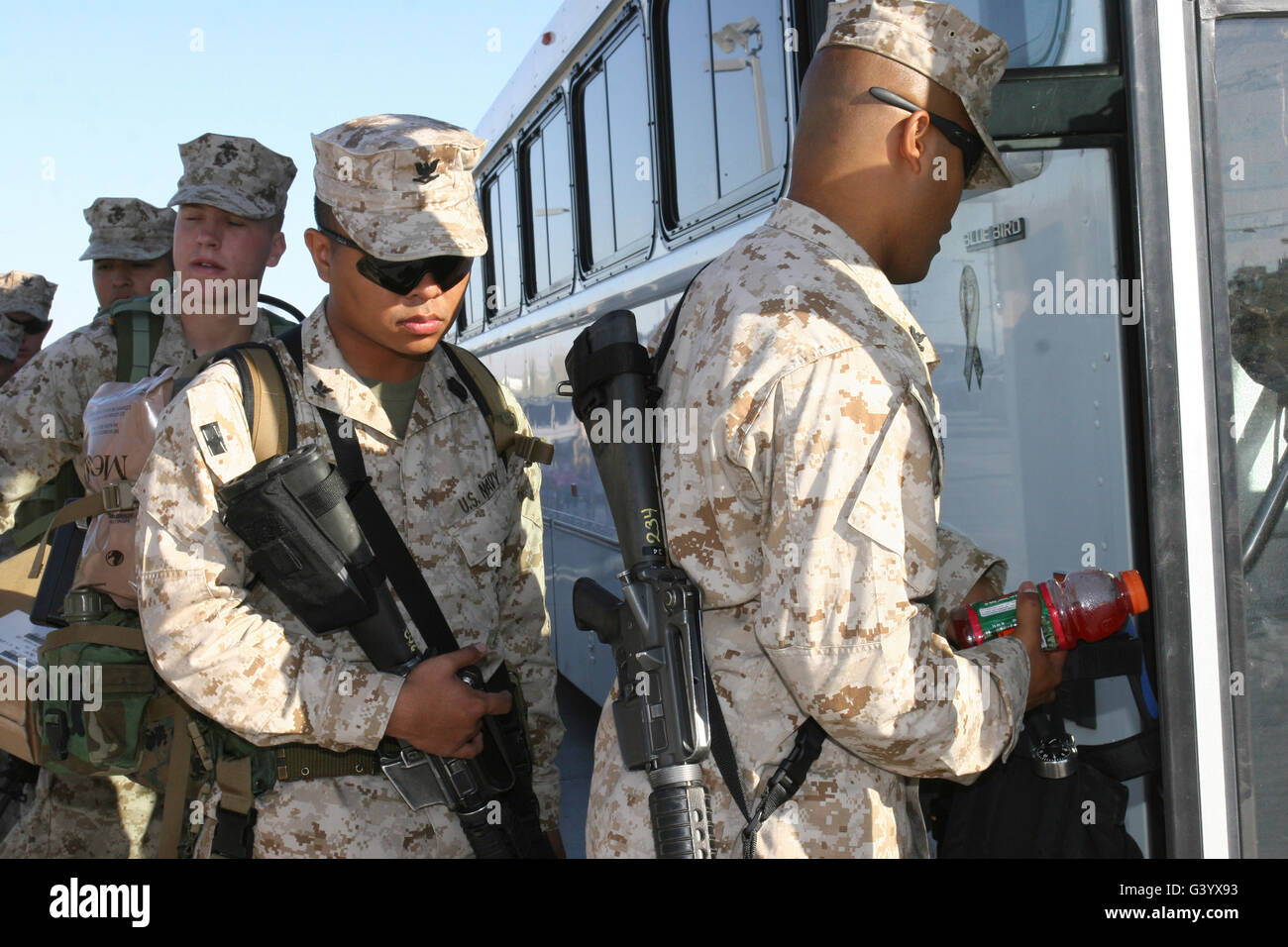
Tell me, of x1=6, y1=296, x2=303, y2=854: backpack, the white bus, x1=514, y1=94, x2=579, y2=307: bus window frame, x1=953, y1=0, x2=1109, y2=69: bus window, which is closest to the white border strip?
the white bus

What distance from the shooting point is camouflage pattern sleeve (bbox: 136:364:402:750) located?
178cm

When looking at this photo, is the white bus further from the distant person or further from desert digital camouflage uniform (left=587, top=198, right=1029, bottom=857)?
the distant person

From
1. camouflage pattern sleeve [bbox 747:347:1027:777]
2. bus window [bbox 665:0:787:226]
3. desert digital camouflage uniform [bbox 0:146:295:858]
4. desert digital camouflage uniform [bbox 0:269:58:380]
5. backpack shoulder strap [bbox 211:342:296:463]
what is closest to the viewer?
camouflage pattern sleeve [bbox 747:347:1027:777]

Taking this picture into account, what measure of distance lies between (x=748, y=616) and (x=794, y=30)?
1.79 meters

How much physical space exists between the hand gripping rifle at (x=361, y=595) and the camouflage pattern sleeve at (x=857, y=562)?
0.71 m

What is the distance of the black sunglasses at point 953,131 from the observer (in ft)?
5.31

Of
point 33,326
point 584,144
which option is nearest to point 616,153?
point 584,144

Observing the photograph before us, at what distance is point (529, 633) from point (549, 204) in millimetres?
3611

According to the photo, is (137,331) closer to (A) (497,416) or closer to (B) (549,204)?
(A) (497,416)

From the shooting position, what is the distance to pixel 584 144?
4852mm

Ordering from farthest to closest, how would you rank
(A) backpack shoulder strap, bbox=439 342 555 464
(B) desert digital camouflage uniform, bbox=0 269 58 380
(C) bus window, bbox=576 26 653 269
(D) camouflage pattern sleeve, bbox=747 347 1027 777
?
(B) desert digital camouflage uniform, bbox=0 269 58 380, (C) bus window, bbox=576 26 653 269, (A) backpack shoulder strap, bbox=439 342 555 464, (D) camouflage pattern sleeve, bbox=747 347 1027 777

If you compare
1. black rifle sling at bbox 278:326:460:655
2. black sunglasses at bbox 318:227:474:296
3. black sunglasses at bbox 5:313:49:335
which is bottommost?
black rifle sling at bbox 278:326:460:655

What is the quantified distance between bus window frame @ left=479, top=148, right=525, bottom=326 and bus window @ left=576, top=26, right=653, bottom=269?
1.04 m

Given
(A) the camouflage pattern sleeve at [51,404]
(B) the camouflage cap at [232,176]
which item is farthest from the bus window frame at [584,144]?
(A) the camouflage pattern sleeve at [51,404]
